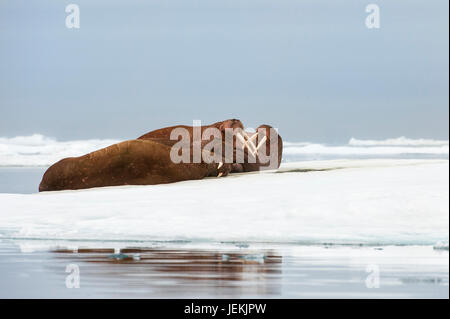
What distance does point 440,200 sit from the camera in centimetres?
855

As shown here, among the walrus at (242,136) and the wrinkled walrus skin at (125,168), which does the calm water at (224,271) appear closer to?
the wrinkled walrus skin at (125,168)

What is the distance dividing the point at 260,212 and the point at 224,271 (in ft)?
9.25

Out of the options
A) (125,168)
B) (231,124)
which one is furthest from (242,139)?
(125,168)

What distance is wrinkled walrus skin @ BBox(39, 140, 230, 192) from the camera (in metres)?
12.2

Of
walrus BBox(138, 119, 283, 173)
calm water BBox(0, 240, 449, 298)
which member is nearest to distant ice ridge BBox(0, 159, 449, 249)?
calm water BBox(0, 240, 449, 298)

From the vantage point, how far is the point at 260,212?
8789 millimetres

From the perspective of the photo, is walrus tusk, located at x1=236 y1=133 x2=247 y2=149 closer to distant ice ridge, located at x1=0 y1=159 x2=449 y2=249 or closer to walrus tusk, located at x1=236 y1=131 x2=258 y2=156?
walrus tusk, located at x1=236 y1=131 x2=258 y2=156

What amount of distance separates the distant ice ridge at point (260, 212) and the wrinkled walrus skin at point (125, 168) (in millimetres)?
1114

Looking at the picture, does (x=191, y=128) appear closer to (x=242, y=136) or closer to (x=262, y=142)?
(x=242, y=136)

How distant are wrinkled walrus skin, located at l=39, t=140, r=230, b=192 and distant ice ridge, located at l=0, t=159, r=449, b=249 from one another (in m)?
1.11

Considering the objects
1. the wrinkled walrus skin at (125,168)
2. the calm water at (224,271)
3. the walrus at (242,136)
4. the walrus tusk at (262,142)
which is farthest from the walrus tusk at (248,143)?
the calm water at (224,271)

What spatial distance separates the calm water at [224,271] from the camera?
16.9ft

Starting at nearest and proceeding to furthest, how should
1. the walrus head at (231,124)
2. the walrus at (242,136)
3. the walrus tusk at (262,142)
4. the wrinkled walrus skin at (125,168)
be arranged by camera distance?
the wrinkled walrus skin at (125,168) → the walrus at (242,136) → the walrus head at (231,124) → the walrus tusk at (262,142)
